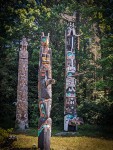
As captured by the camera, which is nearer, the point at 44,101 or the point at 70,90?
the point at 44,101

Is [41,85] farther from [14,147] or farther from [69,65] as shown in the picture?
[69,65]

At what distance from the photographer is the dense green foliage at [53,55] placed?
840 inches

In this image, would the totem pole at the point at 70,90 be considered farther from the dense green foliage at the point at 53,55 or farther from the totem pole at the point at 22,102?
the totem pole at the point at 22,102

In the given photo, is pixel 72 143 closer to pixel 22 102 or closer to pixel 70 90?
pixel 70 90

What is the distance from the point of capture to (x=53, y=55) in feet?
77.3

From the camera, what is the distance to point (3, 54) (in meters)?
23.7

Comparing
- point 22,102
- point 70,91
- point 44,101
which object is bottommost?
point 22,102

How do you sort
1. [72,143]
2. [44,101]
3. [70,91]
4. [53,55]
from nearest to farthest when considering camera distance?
[44,101], [72,143], [70,91], [53,55]

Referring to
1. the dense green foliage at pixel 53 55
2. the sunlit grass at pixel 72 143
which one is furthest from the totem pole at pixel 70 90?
the sunlit grass at pixel 72 143

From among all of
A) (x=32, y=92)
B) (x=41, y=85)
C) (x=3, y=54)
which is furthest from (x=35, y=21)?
(x=41, y=85)

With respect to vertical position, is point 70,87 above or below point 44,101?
above

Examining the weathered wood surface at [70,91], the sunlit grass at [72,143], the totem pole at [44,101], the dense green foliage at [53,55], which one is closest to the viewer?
the totem pole at [44,101]

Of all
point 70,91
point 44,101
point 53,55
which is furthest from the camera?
point 53,55

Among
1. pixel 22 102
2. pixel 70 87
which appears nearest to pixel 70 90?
pixel 70 87
